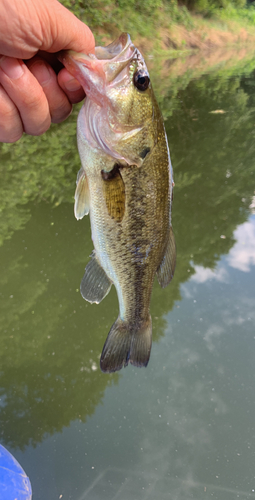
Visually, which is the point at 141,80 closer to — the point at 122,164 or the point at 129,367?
the point at 122,164

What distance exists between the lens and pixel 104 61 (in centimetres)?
131

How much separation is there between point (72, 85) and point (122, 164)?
1.51ft

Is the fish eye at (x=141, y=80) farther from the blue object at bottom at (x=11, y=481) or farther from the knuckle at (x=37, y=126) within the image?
the blue object at bottom at (x=11, y=481)

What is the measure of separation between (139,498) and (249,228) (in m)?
3.45

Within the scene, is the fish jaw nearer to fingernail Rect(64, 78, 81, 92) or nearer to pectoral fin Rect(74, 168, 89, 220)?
fingernail Rect(64, 78, 81, 92)

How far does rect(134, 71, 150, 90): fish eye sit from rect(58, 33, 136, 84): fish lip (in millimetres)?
64

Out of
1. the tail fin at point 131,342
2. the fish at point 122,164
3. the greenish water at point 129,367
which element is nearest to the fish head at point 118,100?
the fish at point 122,164

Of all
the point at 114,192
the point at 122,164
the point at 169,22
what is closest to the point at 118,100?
the point at 122,164

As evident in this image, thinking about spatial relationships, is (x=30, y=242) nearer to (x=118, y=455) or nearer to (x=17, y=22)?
(x=118, y=455)

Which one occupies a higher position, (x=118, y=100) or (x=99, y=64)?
(x=99, y=64)

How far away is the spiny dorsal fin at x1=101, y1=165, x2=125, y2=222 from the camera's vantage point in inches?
55.8

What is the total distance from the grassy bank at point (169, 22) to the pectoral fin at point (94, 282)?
9815mm

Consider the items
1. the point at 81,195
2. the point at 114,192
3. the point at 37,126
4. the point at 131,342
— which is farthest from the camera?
the point at 131,342

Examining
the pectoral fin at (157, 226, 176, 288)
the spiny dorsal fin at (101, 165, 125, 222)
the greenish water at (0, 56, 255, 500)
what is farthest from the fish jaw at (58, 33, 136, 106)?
the greenish water at (0, 56, 255, 500)
